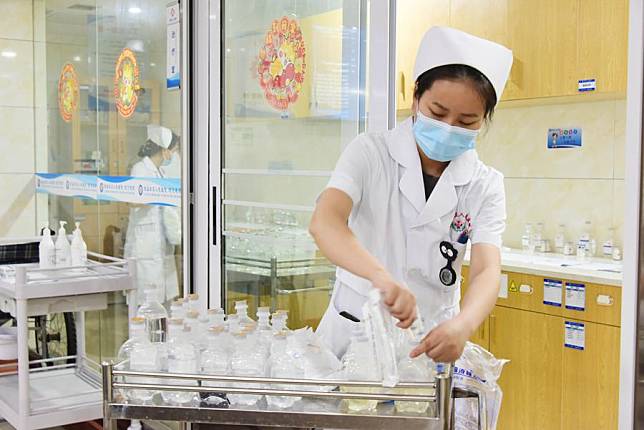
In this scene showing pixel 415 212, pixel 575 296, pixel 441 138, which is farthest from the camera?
pixel 575 296

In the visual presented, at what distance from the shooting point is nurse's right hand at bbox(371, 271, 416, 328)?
1.38 metres

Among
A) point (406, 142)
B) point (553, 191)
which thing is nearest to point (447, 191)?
point (406, 142)

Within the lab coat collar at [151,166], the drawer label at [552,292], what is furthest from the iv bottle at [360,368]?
the lab coat collar at [151,166]

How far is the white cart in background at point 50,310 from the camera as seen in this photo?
331 centimetres

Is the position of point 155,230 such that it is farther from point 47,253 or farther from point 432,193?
point 432,193

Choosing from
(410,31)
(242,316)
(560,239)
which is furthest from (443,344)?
(410,31)

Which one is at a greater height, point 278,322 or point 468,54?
Answer: point 468,54

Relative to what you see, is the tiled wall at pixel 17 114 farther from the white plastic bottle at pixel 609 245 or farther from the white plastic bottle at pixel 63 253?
the white plastic bottle at pixel 609 245

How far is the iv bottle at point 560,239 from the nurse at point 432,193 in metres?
2.61

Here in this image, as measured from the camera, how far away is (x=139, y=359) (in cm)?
166

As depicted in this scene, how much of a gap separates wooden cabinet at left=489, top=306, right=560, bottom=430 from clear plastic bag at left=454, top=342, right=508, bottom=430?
215 centimetres

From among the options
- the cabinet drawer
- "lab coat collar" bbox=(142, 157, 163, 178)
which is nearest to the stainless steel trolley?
the cabinet drawer

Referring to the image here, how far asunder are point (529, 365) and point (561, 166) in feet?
3.90

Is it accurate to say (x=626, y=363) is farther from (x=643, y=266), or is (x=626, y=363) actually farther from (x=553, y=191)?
(x=553, y=191)
